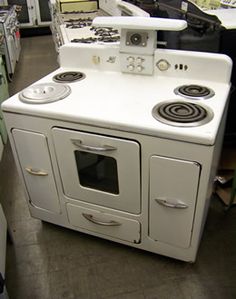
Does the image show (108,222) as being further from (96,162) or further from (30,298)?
(30,298)

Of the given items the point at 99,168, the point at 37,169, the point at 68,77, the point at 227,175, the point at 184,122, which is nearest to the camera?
the point at 184,122

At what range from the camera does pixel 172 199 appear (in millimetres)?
1369

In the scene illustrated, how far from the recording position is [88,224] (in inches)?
Answer: 67.6

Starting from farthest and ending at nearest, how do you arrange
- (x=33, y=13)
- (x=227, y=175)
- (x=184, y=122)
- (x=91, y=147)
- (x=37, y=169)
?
(x=33, y=13), (x=227, y=175), (x=37, y=169), (x=91, y=147), (x=184, y=122)

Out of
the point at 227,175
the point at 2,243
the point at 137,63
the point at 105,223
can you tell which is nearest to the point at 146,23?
the point at 137,63

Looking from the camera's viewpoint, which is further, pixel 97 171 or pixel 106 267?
pixel 106 267

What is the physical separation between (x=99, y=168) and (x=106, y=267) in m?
0.61

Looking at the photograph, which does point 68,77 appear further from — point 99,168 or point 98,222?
point 98,222

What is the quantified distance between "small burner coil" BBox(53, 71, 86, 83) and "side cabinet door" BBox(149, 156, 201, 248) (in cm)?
74

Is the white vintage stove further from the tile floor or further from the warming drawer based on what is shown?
the tile floor

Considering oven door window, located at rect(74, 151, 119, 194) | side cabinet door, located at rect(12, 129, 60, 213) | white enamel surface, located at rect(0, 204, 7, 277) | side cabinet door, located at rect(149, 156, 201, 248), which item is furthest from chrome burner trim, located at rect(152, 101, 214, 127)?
white enamel surface, located at rect(0, 204, 7, 277)

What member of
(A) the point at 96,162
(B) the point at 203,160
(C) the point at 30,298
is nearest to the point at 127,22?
(A) the point at 96,162

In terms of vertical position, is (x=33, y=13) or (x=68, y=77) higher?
(x=68, y=77)

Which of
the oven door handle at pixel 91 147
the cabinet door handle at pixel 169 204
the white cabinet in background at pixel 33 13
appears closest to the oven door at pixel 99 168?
the oven door handle at pixel 91 147
